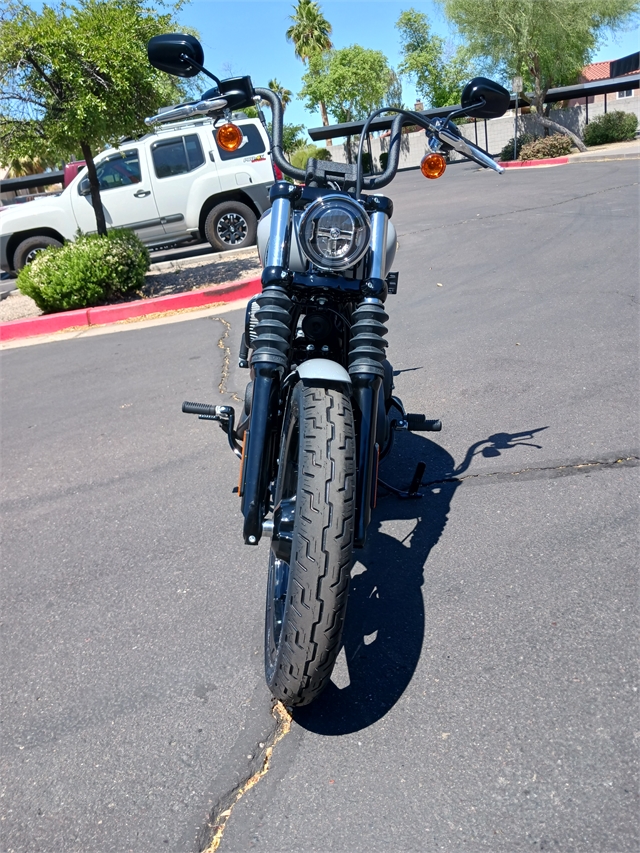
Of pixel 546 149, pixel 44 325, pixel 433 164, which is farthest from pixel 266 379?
pixel 546 149

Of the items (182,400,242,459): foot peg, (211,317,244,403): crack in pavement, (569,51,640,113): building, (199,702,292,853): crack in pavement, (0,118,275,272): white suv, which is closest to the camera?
(199,702,292,853): crack in pavement

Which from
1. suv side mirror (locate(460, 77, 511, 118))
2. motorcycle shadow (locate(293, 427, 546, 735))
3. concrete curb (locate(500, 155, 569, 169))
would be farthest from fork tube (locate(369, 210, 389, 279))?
concrete curb (locate(500, 155, 569, 169))

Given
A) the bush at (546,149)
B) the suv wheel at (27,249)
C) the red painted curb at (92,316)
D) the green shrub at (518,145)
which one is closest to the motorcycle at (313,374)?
the red painted curb at (92,316)

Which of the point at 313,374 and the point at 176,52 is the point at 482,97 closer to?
the point at 176,52

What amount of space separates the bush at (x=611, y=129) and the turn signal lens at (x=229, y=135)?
3268 cm

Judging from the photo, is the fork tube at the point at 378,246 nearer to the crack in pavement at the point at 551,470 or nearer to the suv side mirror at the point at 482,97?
the suv side mirror at the point at 482,97

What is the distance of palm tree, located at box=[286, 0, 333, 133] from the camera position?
199 feet

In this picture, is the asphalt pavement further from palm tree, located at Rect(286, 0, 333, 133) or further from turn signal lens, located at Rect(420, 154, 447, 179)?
palm tree, located at Rect(286, 0, 333, 133)

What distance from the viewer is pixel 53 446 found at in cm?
518

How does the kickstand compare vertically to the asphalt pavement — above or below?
above

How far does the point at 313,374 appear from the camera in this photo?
→ 2.34 m

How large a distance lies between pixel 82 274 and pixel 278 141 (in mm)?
7030

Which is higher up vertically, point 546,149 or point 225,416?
point 546,149

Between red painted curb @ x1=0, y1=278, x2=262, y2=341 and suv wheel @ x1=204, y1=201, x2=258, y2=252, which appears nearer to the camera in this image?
red painted curb @ x1=0, y1=278, x2=262, y2=341
